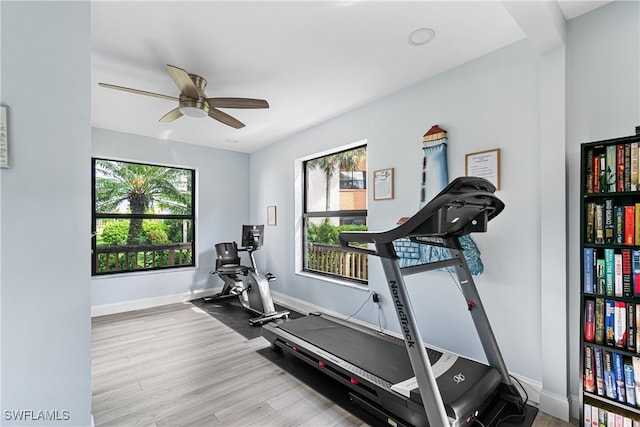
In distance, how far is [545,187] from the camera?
1.99m

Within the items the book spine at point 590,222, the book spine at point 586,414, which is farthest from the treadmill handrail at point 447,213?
the book spine at point 586,414

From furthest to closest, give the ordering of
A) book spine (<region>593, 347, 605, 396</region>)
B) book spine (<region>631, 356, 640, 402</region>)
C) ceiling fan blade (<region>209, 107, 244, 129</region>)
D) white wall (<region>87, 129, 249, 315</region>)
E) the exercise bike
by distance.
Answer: white wall (<region>87, 129, 249, 315</region>) → the exercise bike → ceiling fan blade (<region>209, 107, 244, 129</region>) → book spine (<region>593, 347, 605, 396</region>) → book spine (<region>631, 356, 640, 402</region>)

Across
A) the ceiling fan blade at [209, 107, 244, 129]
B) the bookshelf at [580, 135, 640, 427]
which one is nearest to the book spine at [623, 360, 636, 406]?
the bookshelf at [580, 135, 640, 427]

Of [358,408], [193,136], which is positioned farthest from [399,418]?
[193,136]

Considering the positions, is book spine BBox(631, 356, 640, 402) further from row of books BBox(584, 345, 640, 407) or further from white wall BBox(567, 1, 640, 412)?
white wall BBox(567, 1, 640, 412)

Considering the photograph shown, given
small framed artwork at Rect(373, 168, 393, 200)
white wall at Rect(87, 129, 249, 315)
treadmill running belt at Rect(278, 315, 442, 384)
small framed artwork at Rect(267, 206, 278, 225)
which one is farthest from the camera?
small framed artwork at Rect(267, 206, 278, 225)

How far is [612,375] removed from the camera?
160cm

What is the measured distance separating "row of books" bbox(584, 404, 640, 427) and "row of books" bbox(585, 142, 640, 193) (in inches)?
48.0

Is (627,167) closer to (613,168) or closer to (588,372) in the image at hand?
(613,168)

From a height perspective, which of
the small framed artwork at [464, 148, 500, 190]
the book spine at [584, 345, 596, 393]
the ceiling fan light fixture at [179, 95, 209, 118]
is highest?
the ceiling fan light fixture at [179, 95, 209, 118]

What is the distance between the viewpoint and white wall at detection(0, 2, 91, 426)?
4.17 feet

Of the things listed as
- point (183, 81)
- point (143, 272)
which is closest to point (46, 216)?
point (183, 81)

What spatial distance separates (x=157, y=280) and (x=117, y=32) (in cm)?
359

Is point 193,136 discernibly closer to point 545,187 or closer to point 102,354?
point 102,354
